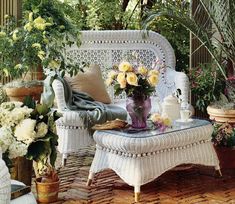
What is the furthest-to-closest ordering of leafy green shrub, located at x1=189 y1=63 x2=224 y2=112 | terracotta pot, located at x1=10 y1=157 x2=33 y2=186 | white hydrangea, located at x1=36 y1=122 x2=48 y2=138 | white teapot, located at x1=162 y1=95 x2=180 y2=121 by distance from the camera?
1. leafy green shrub, located at x1=189 y1=63 x2=224 y2=112
2. white teapot, located at x1=162 y1=95 x2=180 y2=121
3. terracotta pot, located at x1=10 y1=157 x2=33 y2=186
4. white hydrangea, located at x1=36 y1=122 x2=48 y2=138

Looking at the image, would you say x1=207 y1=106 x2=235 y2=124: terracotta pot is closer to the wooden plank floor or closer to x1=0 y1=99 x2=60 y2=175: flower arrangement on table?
the wooden plank floor

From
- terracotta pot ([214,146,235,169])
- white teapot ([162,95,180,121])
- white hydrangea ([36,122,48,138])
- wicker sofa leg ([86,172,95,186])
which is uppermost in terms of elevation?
white teapot ([162,95,180,121])

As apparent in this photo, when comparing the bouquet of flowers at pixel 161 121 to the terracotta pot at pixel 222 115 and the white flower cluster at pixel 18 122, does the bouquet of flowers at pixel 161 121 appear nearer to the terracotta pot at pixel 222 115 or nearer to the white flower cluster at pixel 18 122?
the terracotta pot at pixel 222 115

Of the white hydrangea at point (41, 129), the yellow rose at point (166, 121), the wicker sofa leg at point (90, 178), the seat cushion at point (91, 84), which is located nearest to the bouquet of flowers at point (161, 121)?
the yellow rose at point (166, 121)

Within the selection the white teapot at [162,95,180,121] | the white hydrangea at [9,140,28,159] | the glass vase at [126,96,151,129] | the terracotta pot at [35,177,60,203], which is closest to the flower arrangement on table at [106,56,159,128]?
the glass vase at [126,96,151,129]

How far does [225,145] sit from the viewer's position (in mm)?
3857

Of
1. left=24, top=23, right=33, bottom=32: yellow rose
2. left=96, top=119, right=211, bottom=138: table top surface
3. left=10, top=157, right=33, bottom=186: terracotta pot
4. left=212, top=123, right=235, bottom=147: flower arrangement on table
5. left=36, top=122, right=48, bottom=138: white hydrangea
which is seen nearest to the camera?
left=36, top=122, right=48, bottom=138: white hydrangea

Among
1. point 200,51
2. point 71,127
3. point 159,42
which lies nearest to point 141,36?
point 159,42

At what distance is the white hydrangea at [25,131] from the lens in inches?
94.3

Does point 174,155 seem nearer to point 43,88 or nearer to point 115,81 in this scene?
point 115,81

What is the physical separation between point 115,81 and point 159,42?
57.0 inches

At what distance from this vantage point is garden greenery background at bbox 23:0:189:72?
5.89 metres

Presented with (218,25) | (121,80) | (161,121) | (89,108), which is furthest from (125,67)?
(218,25)

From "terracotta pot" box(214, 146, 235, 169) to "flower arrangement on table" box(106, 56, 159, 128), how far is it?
2.61ft
